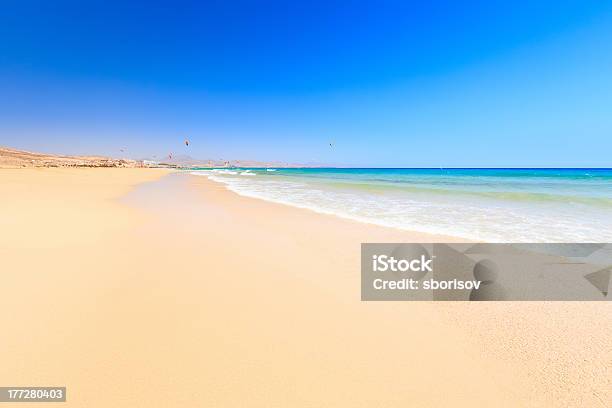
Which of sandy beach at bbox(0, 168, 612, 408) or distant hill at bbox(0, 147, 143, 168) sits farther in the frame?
distant hill at bbox(0, 147, 143, 168)

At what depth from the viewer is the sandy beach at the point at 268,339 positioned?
189 centimetres

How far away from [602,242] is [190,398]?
7820 millimetres

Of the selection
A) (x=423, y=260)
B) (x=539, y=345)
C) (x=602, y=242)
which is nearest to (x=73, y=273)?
(x=423, y=260)

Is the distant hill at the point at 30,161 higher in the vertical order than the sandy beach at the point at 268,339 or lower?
higher

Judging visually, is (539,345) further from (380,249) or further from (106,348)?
(106,348)

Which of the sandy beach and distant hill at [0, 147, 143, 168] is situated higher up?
distant hill at [0, 147, 143, 168]

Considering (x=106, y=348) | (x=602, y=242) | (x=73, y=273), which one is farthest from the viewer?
(x=602, y=242)

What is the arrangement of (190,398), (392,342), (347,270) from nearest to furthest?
(190,398) → (392,342) → (347,270)

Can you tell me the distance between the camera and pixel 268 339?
8.09 feet

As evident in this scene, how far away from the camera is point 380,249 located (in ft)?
17.0

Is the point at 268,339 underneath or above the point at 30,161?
underneath

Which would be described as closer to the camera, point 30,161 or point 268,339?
point 268,339

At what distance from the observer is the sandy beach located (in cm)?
189

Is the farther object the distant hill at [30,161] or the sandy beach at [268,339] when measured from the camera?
the distant hill at [30,161]
